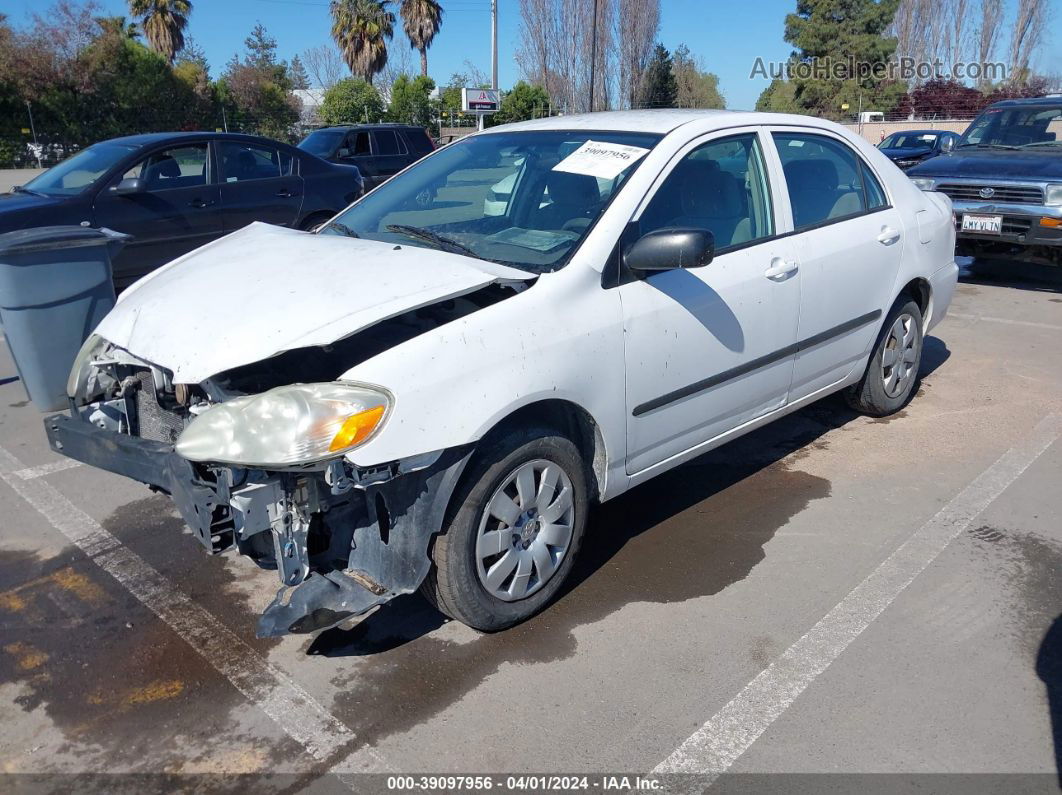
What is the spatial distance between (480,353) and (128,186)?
6.38m

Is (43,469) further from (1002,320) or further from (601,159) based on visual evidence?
(1002,320)

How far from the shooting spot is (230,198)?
8.79m

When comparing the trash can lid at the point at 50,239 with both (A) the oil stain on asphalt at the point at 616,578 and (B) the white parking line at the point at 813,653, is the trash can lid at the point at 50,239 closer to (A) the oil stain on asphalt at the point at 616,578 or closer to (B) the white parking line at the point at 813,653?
(A) the oil stain on asphalt at the point at 616,578

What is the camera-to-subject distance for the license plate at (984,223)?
8812 mm

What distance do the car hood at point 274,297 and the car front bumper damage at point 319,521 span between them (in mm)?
373

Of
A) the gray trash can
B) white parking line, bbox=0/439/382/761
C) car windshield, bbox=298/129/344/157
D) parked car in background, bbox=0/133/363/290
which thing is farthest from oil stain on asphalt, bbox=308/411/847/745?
car windshield, bbox=298/129/344/157

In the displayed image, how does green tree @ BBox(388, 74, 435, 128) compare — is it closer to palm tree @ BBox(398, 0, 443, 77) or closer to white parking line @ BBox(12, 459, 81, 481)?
palm tree @ BBox(398, 0, 443, 77)

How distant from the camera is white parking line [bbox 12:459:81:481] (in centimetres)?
474

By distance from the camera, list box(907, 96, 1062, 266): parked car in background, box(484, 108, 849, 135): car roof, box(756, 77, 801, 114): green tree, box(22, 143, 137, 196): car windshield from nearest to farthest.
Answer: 1. box(484, 108, 849, 135): car roof
2. box(22, 143, 137, 196): car windshield
3. box(907, 96, 1062, 266): parked car in background
4. box(756, 77, 801, 114): green tree

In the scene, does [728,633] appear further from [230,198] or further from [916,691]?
[230,198]

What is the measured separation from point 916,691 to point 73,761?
269 cm

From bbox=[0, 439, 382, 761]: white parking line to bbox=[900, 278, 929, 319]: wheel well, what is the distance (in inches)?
154

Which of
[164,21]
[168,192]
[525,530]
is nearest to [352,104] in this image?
[164,21]

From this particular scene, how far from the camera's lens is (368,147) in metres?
15.3
